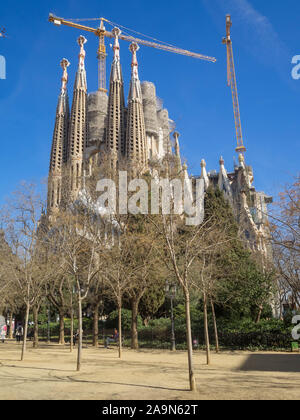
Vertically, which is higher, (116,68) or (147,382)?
(116,68)

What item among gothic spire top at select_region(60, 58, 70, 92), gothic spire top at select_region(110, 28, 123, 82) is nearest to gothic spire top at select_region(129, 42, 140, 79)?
gothic spire top at select_region(110, 28, 123, 82)

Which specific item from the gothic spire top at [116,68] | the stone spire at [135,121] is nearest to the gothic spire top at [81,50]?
the gothic spire top at [116,68]

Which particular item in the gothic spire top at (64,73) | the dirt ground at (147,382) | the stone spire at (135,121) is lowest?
the dirt ground at (147,382)

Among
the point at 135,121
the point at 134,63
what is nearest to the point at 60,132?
the point at 135,121

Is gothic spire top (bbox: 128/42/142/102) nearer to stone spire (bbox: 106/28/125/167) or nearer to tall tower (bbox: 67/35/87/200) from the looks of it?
stone spire (bbox: 106/28/125/167)

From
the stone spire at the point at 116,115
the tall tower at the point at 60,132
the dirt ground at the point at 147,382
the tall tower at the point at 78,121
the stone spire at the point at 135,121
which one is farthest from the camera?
the tall tower at the point at 60,132

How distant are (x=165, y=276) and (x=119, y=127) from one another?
2389 inches

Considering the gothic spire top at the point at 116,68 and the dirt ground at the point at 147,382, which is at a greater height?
the gothic spire top at the point at 116,68

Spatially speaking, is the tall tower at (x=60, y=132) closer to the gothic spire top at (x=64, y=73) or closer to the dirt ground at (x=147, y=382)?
the gothic spire top at (x=64, y=73)

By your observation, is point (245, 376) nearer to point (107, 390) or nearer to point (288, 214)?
point (107, 390)

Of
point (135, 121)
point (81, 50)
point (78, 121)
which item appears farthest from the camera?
point (81, 50)

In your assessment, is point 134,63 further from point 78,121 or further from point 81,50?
point 78,121

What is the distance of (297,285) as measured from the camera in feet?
66.5
